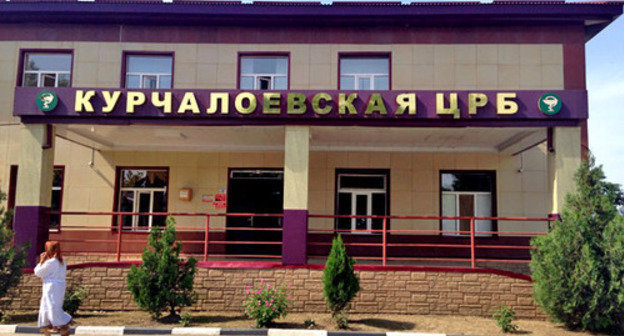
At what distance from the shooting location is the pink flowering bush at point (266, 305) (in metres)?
9.09

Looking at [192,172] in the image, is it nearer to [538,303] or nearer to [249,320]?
[249,320]

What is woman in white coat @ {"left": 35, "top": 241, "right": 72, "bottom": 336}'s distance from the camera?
8008 mm

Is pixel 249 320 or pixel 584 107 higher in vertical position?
pixel 584 107

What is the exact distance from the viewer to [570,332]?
9.06 m

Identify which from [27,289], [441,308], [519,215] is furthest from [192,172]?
[519,215]

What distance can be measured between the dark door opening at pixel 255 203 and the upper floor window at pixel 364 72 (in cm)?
331

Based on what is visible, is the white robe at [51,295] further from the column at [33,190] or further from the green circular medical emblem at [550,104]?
the green circular medical emblem at [550,104]

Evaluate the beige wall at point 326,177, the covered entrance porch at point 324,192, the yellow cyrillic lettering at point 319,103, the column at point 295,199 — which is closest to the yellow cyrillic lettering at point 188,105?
the column at point 295,199

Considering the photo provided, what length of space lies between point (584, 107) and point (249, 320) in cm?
823

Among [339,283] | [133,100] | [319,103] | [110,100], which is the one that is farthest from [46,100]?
[339,283]

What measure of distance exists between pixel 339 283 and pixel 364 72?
23.1ft

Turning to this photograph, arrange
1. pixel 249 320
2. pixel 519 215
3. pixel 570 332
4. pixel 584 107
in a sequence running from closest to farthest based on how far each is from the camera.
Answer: pixel 570 332 → pixel 249 320 → pixel 584 107 → pixel 519 215

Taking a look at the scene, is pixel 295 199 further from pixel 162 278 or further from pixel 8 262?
pixel 8 262

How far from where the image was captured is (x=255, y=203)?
14.5 m
